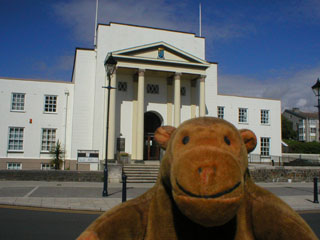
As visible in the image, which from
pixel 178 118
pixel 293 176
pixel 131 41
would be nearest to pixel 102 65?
pixel 131 41

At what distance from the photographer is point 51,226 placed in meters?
7.32

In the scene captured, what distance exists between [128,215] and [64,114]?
25.4 metres

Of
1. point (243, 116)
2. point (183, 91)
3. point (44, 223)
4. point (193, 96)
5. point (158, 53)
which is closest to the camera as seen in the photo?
point (44, 223)

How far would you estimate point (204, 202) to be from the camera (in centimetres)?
175

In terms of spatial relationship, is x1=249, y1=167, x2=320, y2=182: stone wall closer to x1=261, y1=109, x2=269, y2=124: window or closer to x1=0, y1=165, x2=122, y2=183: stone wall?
x1=0, y1=165, x2=122, y2=183: stone wall

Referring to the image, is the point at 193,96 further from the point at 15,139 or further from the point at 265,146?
the point at 15,139

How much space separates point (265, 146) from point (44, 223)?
2910 cm

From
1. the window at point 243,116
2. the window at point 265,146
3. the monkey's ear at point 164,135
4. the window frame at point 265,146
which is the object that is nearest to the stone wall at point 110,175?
the window frame at point 265,146

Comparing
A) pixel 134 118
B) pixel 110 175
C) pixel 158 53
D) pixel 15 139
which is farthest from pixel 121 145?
pixel 15 139

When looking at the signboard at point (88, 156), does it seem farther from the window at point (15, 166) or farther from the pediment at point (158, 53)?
the pediment at point (158, 53)

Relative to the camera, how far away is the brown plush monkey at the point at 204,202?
1781 millimetres

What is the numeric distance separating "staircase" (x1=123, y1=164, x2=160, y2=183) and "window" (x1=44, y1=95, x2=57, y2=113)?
963cm

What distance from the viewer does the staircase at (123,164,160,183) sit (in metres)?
19.3

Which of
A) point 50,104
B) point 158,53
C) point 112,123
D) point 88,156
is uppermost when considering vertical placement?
point 158,53
